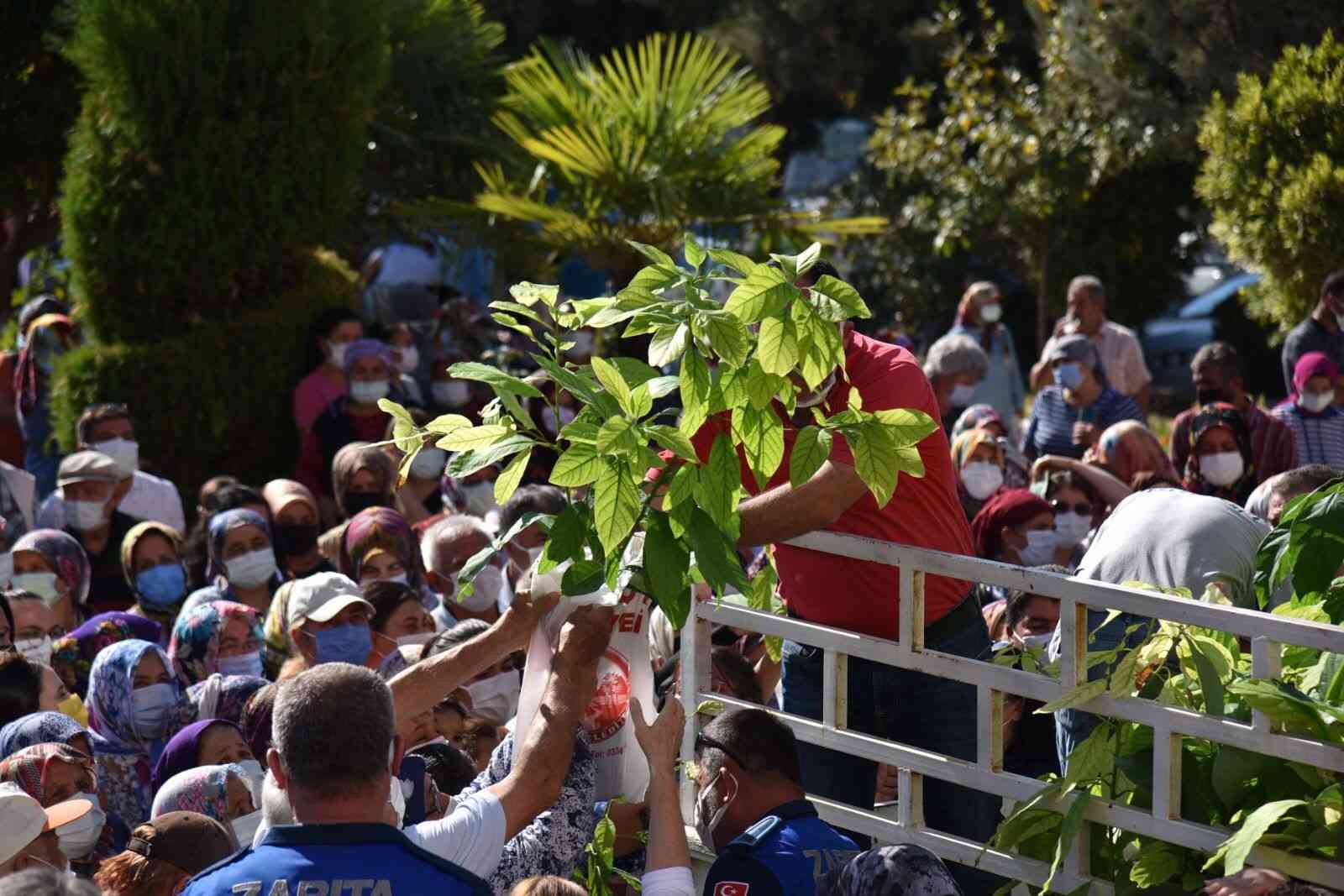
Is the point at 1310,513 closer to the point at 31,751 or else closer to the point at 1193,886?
the point at 1193,886

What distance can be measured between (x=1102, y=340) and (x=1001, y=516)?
145 inches

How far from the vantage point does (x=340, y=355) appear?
33.0 feet

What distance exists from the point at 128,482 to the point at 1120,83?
9826 mm

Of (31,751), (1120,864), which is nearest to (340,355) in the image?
(31,751)

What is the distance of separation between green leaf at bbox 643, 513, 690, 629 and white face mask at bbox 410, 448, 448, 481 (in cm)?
524

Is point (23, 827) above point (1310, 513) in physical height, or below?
below

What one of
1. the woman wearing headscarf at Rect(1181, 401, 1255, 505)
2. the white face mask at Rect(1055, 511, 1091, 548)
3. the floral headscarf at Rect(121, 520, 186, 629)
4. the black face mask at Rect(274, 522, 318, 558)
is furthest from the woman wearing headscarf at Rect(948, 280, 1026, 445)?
the floral headscarf at Rect(121, 520, 186, 629)

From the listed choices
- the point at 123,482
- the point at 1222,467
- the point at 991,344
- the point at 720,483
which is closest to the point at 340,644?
the point at 720,483

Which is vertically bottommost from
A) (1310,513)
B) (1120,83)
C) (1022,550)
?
(1022,550)

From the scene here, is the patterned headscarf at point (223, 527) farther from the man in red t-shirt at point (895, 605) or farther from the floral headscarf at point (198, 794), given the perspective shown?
the man in red t-shirt at point (895, 605)

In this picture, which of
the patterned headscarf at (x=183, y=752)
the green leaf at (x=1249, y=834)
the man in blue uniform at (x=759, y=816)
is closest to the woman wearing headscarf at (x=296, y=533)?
the patterned headscarf at (x=183, y=752)

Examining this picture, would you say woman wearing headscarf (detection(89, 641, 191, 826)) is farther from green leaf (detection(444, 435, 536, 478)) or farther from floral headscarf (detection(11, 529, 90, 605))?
green leaf (detection(444, 435, 536, 478))

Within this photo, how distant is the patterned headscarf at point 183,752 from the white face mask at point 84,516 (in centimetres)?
322

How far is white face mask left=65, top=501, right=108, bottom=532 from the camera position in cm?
817
